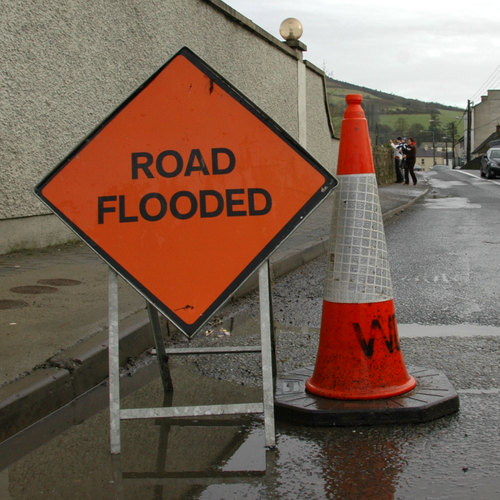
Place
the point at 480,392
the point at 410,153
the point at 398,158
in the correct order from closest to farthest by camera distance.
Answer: the point at 480,392
the point at 410,153
the point at 398,158

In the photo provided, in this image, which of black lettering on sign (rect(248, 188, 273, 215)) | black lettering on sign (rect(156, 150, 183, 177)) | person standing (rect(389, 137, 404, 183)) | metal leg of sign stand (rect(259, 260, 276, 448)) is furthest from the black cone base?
person standing (rect(389, 137, 404, 183))

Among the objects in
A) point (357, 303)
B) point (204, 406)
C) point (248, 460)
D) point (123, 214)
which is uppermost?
point (123, 214)

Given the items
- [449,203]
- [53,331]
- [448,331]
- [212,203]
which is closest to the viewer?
[212,203]

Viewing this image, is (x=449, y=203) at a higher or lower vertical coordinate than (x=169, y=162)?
lower

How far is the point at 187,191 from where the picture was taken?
326cm

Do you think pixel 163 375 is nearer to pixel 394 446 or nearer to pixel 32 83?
Result: pixel 394 446

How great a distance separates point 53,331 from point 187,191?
1736 mm

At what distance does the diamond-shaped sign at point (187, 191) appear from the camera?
10.6 ft

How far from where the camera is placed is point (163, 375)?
12.8 ft

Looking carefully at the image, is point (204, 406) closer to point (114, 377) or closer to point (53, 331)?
point (114, 377)

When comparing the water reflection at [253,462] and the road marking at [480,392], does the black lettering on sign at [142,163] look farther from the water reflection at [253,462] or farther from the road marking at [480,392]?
the road marking at [480,392]

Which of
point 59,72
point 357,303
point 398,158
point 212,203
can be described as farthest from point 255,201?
point 398,158

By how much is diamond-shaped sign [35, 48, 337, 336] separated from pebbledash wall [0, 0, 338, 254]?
268 cm

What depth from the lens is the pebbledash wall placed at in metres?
7.81
